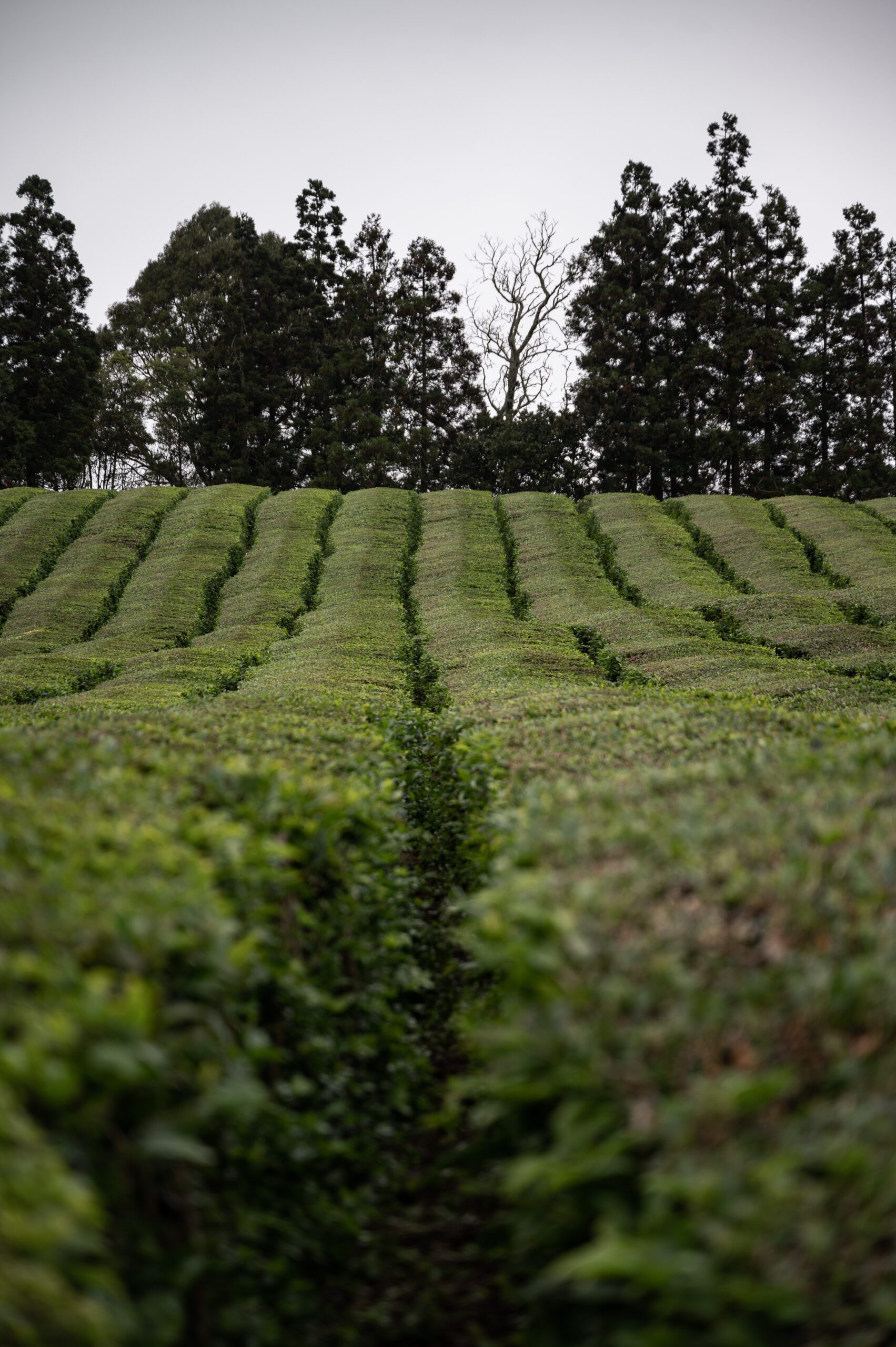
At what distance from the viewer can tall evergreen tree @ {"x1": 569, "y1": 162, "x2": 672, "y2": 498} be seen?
37.8m

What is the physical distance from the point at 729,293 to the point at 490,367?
1257 centimetres

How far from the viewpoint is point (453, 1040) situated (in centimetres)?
514

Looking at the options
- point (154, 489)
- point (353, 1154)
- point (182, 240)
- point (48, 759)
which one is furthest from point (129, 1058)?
point (182, 240)

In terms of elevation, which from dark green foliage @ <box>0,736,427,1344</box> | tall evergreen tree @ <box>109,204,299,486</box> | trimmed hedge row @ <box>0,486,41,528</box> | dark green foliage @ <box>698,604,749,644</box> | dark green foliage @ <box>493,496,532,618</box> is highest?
tall evergreen tree @ <box>109,204,299,486</box>

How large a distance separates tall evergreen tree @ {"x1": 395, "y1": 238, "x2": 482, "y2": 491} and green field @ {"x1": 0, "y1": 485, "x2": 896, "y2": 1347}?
3808cm

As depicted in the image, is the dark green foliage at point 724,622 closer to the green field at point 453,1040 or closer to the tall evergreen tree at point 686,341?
the green field at point 453,1040

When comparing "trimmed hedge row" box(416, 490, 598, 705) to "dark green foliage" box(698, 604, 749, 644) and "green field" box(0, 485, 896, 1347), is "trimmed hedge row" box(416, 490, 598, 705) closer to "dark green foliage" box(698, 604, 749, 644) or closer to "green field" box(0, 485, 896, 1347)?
"dark green foliage" box(698, 604, 749, 644)

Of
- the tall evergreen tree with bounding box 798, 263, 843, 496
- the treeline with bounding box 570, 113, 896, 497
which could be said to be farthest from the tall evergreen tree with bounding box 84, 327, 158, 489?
the tall evergreen tree with bounding box 798, 263, 843, 496

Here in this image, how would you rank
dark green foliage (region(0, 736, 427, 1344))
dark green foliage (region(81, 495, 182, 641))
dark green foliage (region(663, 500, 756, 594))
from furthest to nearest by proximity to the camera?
dark green foliage (region(663, 500, 756, 594)) < dark green foliage (region(81, 495, 182, 641)) < dark green foliage (region(0, 736, 427, 1344))

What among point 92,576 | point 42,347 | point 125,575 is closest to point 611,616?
A: point 125,575

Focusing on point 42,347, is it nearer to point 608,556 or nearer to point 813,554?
point 608,556

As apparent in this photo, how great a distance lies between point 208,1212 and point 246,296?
149 feet

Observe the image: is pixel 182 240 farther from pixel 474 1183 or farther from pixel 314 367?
pixel 474 1183

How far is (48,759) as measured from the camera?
4.30 metres
